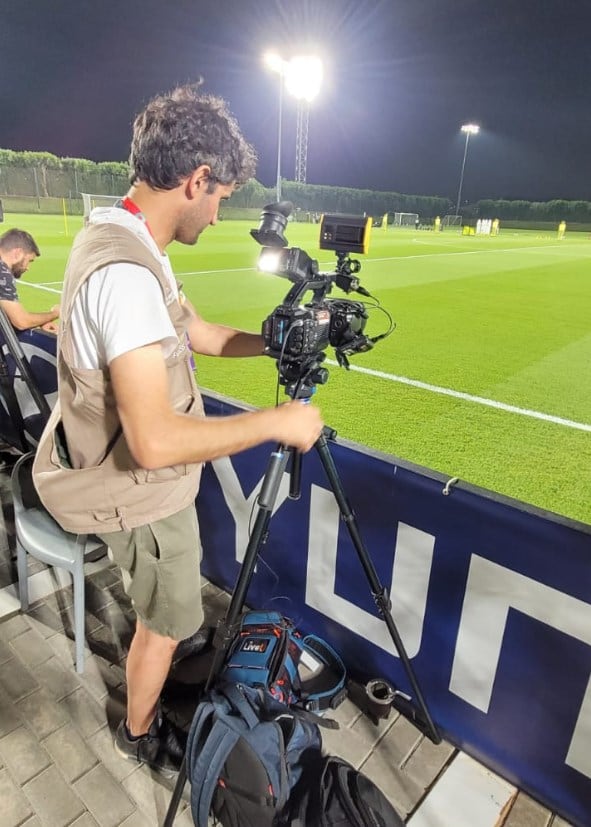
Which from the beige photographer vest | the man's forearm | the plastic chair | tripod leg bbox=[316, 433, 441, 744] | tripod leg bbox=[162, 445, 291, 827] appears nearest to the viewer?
the beige photographer vest

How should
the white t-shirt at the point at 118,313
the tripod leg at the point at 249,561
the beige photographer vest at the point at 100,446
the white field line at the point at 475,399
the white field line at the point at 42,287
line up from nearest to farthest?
1. the white t-shirt at the point at 118,313
2. the beige photographer vest at the point at 100,446
3. the tripod leg at the point at 249,561
4. the white field line at the point at 475,399
5. the white field line at the point at 42,287

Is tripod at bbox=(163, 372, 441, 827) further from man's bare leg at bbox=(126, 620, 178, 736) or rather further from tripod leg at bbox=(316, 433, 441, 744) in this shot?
man's bare leg at bbox=(126, 620, 178, 736)

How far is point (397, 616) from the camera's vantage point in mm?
1973

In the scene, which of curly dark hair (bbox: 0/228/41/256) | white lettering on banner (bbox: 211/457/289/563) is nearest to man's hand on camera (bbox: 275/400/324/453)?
white lettering on banner (bbox: 211/457/289/563)

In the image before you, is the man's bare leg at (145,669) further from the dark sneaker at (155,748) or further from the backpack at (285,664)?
the backpack at (285,664)

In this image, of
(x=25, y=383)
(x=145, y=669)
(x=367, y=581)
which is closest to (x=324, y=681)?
(x=367, y=581)

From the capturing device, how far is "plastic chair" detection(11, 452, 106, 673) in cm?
208

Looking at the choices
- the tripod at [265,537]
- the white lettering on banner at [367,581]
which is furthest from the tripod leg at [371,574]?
the white lettering on banner at [367,581]

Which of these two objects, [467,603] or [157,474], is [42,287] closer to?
[157,474]

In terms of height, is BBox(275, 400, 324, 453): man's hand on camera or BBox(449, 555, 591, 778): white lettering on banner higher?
BBox(275, 400, 324, 453): man's hand on camera

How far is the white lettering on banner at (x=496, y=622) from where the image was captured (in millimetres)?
1519

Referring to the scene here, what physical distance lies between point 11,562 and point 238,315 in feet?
19.7

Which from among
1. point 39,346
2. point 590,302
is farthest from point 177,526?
point 590,302

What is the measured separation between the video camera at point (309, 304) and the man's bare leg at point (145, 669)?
93 cm
